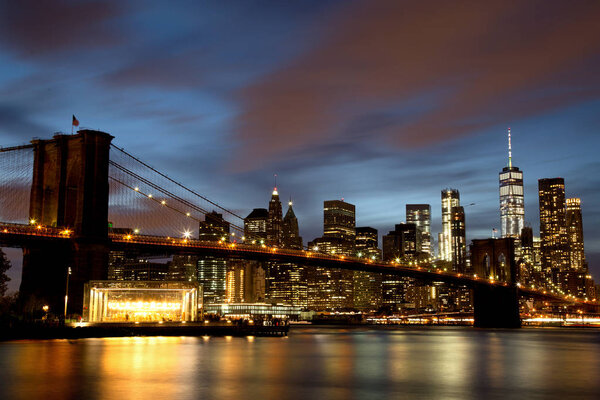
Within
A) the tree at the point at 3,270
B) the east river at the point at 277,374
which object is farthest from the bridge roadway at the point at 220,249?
the east river at the point at 277,374

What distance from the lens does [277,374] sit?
34.2m

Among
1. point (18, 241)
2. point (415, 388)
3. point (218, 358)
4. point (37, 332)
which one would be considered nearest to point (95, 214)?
point (18, 241)

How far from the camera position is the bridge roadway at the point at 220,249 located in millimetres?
66688

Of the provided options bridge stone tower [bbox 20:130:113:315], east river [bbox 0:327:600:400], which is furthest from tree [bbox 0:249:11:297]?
east river [bbox 0:327:600:400]

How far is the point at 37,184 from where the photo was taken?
74.1m

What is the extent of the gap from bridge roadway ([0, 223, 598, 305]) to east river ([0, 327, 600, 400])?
1924 centimetres

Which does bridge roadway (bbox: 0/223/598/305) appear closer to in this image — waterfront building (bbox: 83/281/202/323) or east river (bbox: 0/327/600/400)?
waterfront building (bbox: 83/281/202/323)

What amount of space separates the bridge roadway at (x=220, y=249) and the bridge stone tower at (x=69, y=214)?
1.80 metres

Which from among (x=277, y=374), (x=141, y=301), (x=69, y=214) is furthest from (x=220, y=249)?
(x=277, y=374)

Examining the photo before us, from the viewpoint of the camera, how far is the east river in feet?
89.2

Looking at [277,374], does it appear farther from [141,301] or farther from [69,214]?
[69,214]

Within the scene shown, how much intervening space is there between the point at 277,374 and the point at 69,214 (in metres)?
45.9

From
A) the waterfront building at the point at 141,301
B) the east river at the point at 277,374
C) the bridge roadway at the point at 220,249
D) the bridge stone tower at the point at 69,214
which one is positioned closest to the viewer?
the east river at the point at 277,374

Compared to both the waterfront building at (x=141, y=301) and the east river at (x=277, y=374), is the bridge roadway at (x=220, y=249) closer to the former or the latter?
the waterfront building at (x=141, y=301)
